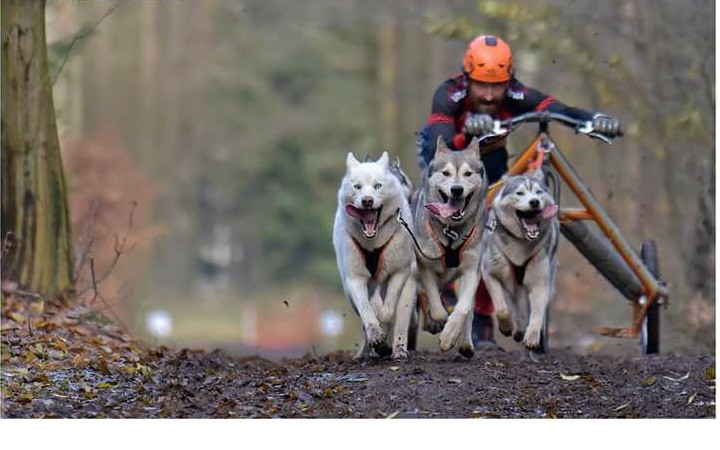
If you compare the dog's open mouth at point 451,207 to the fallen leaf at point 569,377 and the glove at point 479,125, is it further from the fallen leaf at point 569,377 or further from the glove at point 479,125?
the fallen leaf at point 569,377

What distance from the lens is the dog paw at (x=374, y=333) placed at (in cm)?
968

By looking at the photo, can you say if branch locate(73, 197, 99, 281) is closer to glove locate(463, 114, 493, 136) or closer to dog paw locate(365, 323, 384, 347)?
dog paw locate(365, 323, 384, 347)

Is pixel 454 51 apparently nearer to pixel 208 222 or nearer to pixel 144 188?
pixel 144 188

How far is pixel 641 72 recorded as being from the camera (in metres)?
20.6

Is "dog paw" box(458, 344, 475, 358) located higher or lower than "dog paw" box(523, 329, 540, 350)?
lower

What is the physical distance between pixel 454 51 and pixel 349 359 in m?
20.9

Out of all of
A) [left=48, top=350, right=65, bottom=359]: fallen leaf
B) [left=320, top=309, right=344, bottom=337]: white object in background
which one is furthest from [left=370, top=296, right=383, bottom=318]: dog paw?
[left=320, top=309, right=344, bottom=337]: white object in background

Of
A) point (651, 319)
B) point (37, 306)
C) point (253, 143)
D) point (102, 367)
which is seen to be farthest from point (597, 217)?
point (253, 143)


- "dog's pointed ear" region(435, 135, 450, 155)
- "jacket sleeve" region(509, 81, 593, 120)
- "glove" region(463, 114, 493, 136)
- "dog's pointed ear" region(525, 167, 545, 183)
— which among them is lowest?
"dog's pointed ear" region(525, 167, 545, 183)

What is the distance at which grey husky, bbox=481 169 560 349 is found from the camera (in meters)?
10.2

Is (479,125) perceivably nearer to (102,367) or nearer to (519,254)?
(519,254)

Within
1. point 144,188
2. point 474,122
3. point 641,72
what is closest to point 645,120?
point 641,72

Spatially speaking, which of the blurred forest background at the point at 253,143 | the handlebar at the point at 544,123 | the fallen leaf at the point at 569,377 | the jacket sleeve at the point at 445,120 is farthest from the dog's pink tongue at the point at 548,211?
the blurred forest background at the point at 253,143

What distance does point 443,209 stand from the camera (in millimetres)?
9852
